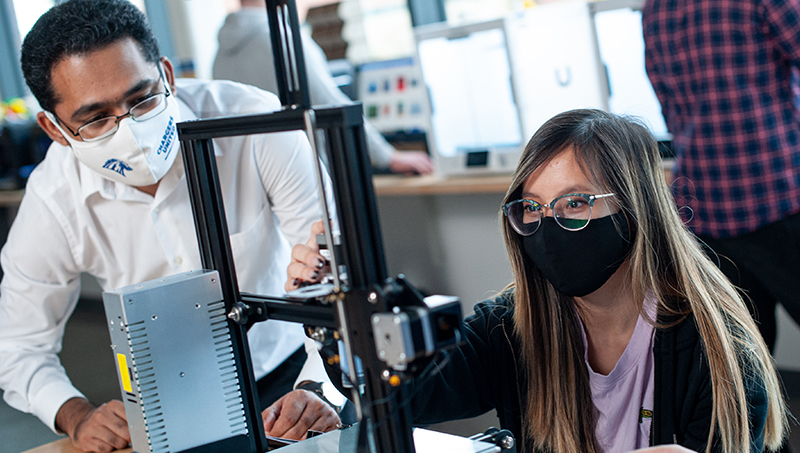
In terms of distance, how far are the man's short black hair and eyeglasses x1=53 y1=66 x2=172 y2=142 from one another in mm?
73

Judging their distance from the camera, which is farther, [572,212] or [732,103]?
[732,103]

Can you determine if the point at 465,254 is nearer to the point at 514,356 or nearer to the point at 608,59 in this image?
the point at 608,59

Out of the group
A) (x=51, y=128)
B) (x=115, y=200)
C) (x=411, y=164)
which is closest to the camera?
(x=51, y=128)

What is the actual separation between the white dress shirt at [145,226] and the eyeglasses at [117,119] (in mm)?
155

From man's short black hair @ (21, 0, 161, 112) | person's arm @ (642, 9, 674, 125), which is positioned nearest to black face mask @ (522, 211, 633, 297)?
man's short black hair @ (21, 0, 161, 112)

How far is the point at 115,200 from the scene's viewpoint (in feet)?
4.98

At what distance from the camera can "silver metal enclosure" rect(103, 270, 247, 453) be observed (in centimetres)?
98

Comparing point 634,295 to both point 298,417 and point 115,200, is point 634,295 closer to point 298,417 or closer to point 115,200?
point 298,417

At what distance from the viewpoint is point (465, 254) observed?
3746mm

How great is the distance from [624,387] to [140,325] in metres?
0.78

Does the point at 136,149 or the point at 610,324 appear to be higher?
the point at 136,149

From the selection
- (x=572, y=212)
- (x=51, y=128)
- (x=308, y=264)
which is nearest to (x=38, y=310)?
(x=51, y=128)

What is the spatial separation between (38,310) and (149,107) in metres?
0.49

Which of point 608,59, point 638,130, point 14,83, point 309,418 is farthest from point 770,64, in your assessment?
point 14,83
